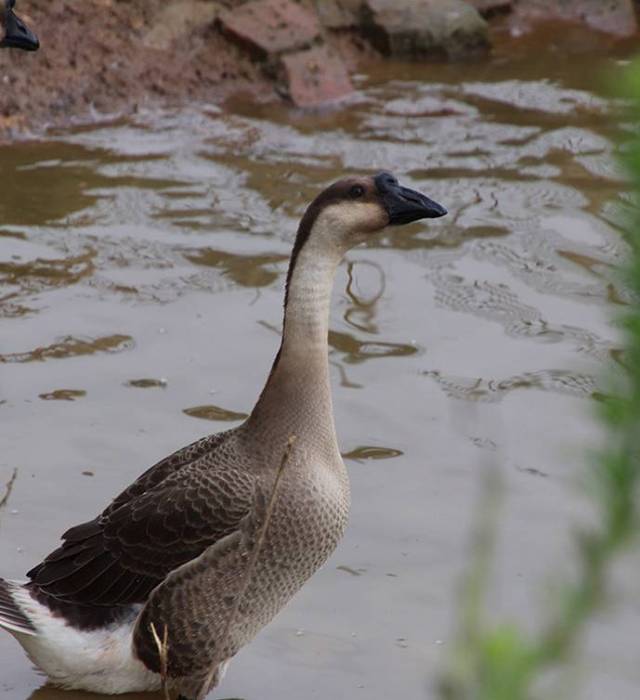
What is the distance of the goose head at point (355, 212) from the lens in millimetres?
4371

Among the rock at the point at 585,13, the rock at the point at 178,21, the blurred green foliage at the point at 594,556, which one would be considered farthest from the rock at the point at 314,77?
the blurred green foliage at the point at 594,556

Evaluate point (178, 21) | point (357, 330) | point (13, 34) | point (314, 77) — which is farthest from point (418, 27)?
point (13, 34)

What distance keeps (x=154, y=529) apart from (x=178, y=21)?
22.0ft

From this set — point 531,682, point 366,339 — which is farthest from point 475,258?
point 531,682

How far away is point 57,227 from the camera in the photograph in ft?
26.6

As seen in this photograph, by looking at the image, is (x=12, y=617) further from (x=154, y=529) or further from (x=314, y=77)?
(x=314, y=77)

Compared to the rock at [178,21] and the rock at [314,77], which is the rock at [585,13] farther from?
the rock at [178,21]

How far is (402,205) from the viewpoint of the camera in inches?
175

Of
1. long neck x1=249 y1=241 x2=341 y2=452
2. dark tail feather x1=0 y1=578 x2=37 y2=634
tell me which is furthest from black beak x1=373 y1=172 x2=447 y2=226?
dark tail feather x1=0 y1=578 x2=37 y2=634

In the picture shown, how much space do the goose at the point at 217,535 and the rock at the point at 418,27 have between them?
6.90m

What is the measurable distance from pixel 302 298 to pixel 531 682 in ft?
11.6

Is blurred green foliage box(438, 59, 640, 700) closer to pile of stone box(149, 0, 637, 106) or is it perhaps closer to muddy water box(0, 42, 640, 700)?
muddy water box(0, 42, 640, 700)

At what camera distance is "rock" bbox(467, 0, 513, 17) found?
12.0 m

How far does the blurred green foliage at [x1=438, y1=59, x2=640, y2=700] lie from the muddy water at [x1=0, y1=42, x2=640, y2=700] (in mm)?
2960
